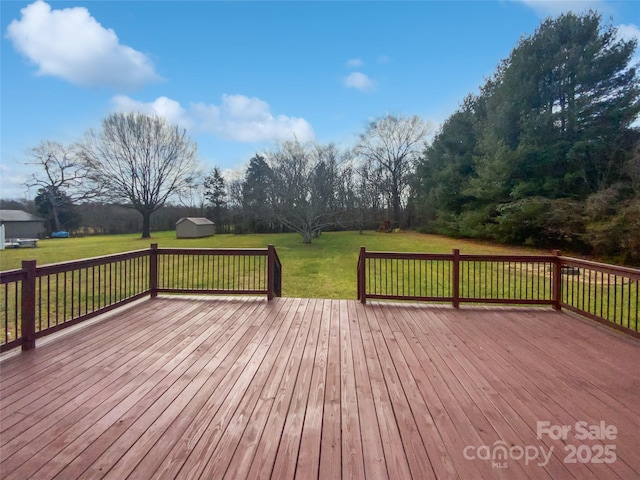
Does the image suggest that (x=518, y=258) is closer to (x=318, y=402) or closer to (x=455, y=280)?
(x=455, y=280)

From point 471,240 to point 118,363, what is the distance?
609 inches

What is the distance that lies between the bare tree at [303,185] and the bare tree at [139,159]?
28.1ft

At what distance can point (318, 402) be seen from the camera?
6.62 ft

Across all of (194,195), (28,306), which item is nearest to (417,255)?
(28,306)

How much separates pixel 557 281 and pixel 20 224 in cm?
2372

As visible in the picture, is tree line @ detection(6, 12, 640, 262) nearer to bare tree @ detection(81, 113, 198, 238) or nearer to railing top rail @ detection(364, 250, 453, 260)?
bare tree @ detection(81, 113, 198, 238)

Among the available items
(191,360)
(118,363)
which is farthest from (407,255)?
(118,363)

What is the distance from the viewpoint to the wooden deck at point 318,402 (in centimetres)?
148

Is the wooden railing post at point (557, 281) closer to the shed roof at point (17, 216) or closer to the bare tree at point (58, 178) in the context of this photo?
the bare tree at point (58, 178)

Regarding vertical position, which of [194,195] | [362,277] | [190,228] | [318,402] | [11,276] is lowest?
[318,402]

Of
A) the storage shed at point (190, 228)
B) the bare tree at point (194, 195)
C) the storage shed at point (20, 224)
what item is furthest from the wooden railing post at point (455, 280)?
the storage shed at point (20, 224)

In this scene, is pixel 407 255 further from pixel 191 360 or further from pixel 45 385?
pixel 45 385

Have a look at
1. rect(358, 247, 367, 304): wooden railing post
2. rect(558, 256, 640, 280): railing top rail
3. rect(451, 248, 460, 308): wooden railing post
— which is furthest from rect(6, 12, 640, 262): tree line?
rect(358, 247, 367, 304): wooden railing post

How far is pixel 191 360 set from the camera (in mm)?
2646
